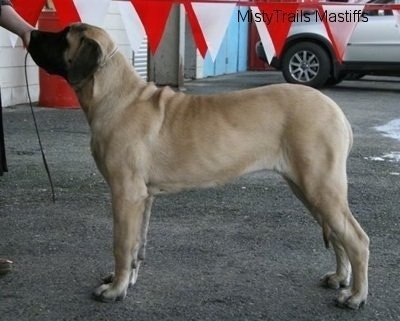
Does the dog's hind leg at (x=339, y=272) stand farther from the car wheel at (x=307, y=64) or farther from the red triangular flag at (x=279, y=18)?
the car wheel at (x=307, y=64)

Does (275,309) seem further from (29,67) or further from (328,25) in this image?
(29,67)

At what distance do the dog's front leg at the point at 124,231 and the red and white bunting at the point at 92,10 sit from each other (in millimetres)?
2241

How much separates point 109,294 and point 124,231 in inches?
15.1

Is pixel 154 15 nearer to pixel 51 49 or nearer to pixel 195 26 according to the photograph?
pixel 195 26

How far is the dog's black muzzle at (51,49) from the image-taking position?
13.5ft

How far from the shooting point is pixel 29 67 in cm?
1181

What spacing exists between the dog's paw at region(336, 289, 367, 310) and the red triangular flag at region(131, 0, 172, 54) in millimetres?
2961

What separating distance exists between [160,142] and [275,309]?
117cm

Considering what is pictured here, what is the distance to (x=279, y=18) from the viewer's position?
645 cm

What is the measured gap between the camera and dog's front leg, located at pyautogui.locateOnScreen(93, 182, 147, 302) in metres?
4.00

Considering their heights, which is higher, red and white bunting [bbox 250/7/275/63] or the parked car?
red and white bunting [bbox 250/7/275/63]

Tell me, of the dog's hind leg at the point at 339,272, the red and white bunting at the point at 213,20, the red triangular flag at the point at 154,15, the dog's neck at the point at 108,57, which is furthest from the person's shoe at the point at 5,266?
the red and white bunting at the point at 213,20

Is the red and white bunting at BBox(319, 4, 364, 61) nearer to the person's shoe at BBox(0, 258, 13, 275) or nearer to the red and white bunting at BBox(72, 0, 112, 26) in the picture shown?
the red and white bunting at BBox(72, 0, 112, 26)

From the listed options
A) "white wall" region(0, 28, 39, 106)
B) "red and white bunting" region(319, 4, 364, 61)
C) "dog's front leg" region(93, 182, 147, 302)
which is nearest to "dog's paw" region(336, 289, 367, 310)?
"dog's front leg" region(93, 182, 147, 302)
